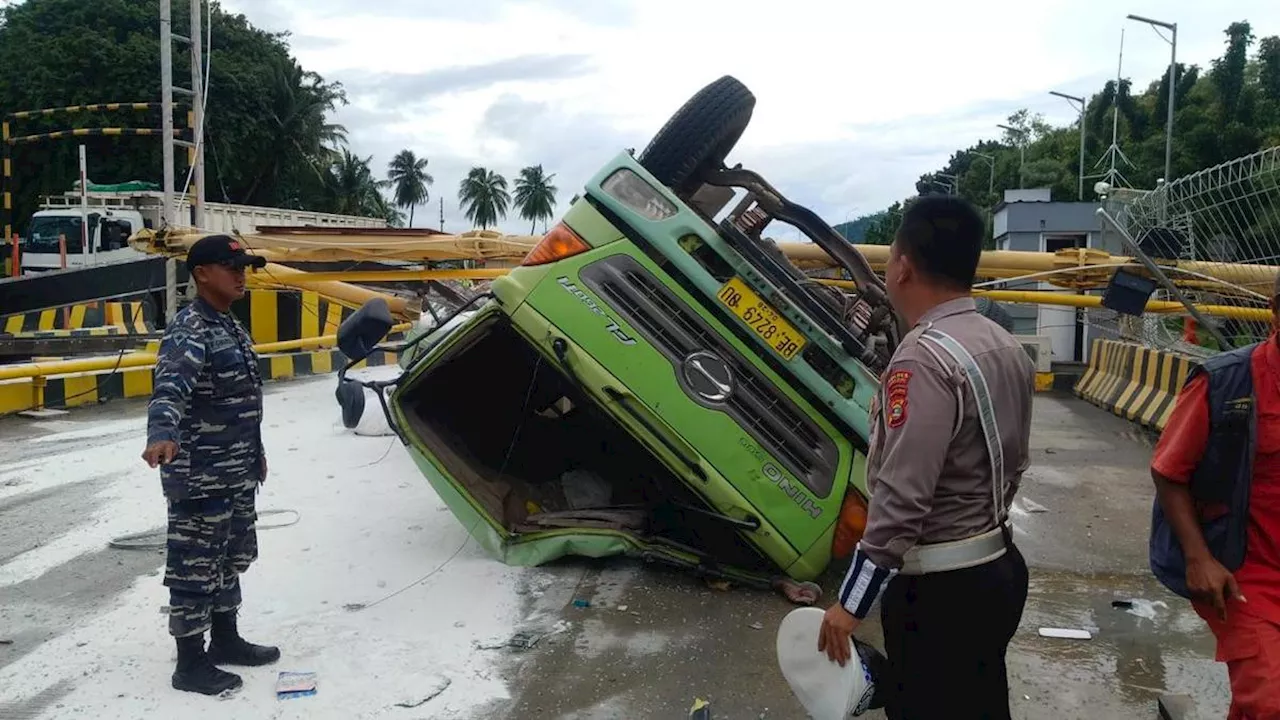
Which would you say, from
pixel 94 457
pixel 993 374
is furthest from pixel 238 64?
pixel 993 374

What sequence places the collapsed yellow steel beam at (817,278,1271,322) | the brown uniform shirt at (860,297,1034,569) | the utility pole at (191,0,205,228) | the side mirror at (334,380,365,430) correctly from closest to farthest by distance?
1. the brown uniform shirt at (860,297,1034,569)
2. the collapsed yellow steel beam at (817,278,1271,322)
3. the side mirror at (334,380,365,430)
4. the utility pole at (191,0,205,228)

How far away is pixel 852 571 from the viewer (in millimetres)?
2326

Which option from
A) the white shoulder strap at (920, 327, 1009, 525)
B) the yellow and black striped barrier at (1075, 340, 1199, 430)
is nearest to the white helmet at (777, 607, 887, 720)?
the white shoulder strap at (920, 327, 1009, 525)

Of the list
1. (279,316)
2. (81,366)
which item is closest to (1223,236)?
(81,366)

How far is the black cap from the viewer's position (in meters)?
3.75

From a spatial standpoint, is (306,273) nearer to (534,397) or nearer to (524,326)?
(534,397)

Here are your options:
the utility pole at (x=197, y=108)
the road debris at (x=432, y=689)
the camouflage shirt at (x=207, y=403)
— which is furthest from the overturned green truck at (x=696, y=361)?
the utility pole at (x=197, y=108)

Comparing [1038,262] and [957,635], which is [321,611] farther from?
[1038,262]

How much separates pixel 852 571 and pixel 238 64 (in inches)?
2005

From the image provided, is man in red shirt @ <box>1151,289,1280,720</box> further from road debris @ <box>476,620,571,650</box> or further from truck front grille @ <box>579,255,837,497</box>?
road debris @ <box>476,620,571,650</box>

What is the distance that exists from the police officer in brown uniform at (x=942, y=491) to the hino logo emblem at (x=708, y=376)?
207 cm

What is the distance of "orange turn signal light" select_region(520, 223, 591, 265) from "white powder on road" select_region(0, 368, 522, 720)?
1.59m

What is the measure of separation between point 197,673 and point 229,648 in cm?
23

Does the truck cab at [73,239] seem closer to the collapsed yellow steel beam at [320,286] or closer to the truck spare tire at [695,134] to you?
the collapsed yellow steel beam at [320,286]
